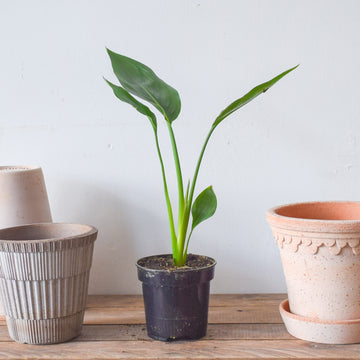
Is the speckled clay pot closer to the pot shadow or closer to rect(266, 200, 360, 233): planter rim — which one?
rect(266, 200, 360, 233): planter rim

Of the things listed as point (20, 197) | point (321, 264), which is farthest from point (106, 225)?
point (321, 264)

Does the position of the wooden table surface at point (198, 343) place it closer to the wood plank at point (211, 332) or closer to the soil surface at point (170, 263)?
the wood plank at point (211, 332)

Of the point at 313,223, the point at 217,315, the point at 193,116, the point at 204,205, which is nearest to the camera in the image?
the point at 313,223

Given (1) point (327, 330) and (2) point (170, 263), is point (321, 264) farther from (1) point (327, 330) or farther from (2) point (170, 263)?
(2) point (170, 263)

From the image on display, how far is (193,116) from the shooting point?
129 cm

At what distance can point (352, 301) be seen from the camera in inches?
39.1

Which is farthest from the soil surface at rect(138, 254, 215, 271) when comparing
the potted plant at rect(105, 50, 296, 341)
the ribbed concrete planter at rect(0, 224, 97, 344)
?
the ribbed concrete planter at rect(0, 224, 97, 344)

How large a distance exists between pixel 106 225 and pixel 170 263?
1.05ft

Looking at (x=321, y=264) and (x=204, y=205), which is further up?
(x=204, y=205)

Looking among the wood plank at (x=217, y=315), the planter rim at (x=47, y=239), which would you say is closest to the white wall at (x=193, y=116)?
the wood plank at (x=217, y=315)

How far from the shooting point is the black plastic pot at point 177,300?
1006 mm

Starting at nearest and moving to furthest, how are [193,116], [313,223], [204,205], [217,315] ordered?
[313,223] → [204,205] → [217,315] → [193,116]

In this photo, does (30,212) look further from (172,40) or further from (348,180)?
(348,180)

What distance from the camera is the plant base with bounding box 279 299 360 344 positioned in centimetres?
99
